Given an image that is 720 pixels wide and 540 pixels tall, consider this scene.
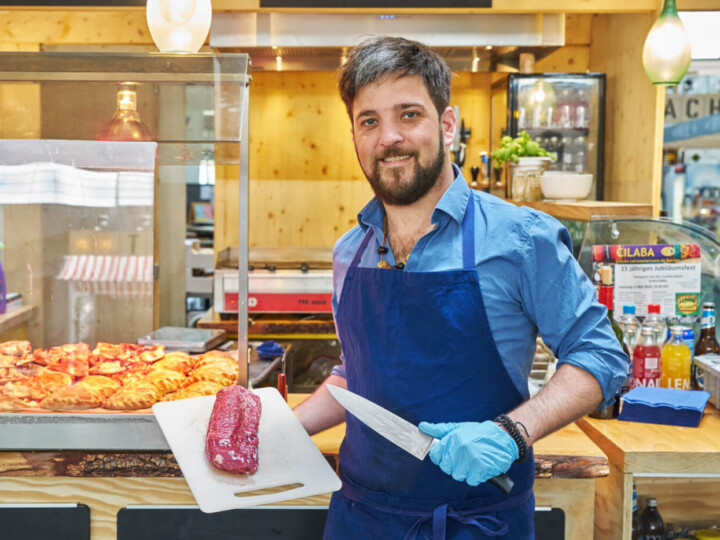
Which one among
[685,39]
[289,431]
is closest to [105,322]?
[289,431]

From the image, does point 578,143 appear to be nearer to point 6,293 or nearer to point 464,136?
point 464,136

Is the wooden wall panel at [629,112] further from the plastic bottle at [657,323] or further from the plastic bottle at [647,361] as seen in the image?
the plastic bottle at [647,361]

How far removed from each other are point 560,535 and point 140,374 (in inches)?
48.0

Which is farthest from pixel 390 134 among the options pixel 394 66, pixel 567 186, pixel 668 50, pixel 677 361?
pixel 668 50

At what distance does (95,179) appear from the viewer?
2.15 meters

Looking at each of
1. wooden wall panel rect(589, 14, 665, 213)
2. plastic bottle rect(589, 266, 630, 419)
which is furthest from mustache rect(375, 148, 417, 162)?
wooden wall panel rect(589, 14, 665, 213)

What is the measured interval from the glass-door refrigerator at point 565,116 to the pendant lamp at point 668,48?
1.51 metres

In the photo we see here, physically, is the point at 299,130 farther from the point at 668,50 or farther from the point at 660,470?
the point at 660,470

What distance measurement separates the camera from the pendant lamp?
3453 mm

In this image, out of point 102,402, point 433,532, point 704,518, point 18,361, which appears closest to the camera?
point 433,532

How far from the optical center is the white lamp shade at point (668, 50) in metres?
3.45

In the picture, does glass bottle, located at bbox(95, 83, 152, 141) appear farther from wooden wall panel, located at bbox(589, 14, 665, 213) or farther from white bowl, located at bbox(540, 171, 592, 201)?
wooden wall panel, located at bbox(589, 14, 665, 213)

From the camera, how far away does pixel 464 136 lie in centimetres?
557

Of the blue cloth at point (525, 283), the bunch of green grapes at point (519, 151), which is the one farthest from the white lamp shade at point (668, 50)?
the blue cloth at point (525, 283)
